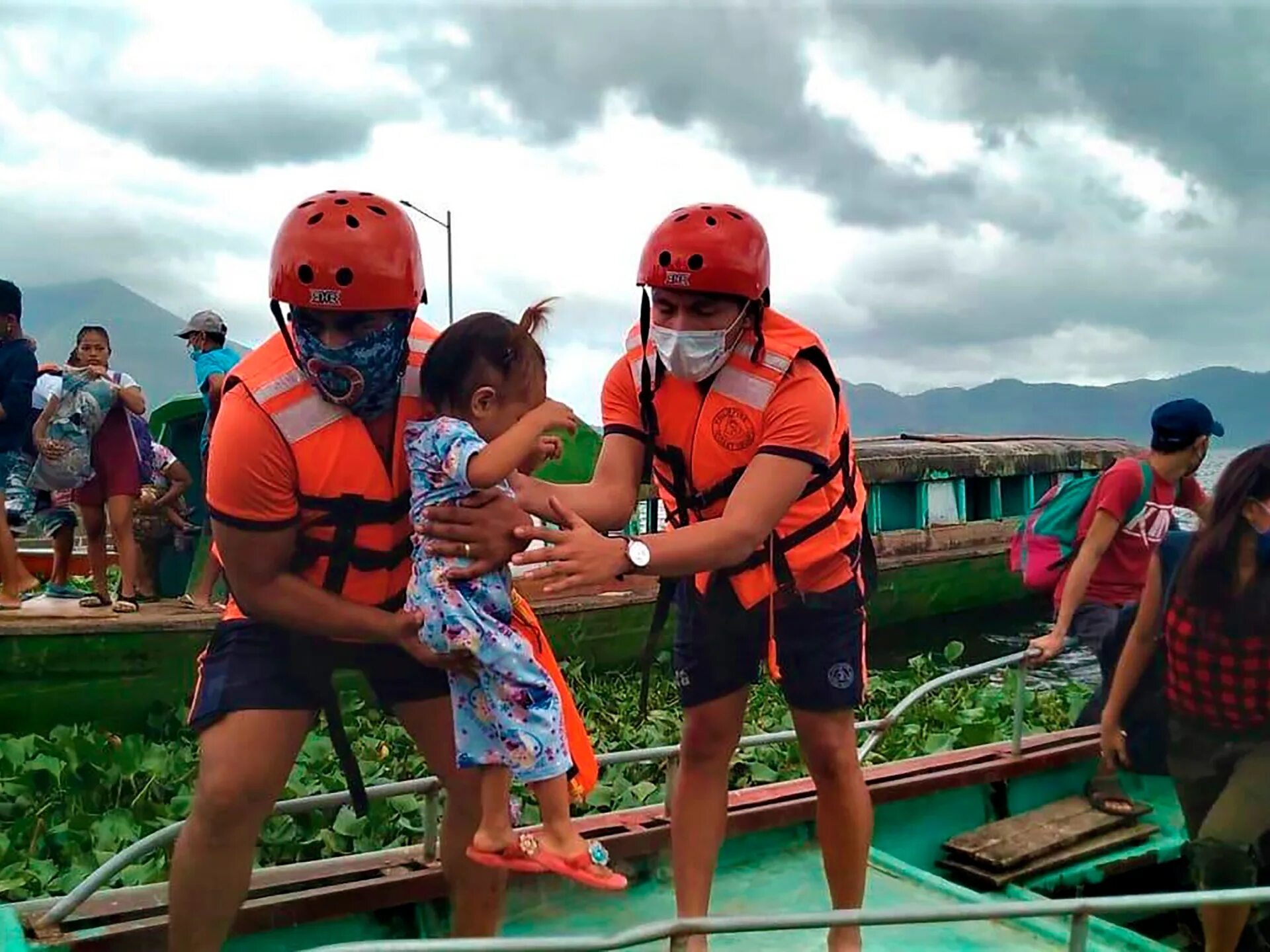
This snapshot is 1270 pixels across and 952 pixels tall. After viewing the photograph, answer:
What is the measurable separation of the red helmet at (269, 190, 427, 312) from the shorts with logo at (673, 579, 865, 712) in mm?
1149

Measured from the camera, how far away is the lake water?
13258 mm

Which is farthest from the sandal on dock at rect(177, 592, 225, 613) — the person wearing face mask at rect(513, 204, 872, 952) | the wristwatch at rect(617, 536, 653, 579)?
the wristwatch at rect(617, 536, 653, 579)

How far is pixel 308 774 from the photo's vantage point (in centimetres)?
597

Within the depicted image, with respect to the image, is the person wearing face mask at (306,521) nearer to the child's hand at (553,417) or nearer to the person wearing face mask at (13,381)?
the child's hand at (553,417)

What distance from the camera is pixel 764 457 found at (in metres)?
2.70

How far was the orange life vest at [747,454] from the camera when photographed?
112 inches

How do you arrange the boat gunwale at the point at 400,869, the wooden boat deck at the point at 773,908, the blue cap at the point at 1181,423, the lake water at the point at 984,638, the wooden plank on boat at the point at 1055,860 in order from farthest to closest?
the lake water at the point at 984,638 < the blue cap at the point at 1181,423 < the wooden plank on boat at the point at 1055,860 < the wooden boat deck at the point at 773,908 < the boat gunwale at the point at 400,869

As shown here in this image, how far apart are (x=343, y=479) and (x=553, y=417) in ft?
1.63

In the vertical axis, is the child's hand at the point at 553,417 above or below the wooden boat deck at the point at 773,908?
above

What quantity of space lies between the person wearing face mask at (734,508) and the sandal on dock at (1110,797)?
6.86ft

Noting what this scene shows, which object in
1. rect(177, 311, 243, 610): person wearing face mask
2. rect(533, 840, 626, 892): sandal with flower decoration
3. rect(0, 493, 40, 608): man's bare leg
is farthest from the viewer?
rect(0, 493, 40, 608): man's bare leg

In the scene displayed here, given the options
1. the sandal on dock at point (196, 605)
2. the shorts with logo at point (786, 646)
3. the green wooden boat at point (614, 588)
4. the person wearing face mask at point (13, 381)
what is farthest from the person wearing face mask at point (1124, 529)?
the person wearing face mask at point (13, 381)

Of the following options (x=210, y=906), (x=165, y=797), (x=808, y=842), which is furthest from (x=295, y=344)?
(x=165, y=797)

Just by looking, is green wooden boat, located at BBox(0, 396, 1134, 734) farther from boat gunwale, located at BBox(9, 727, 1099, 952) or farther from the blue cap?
the blue cap
